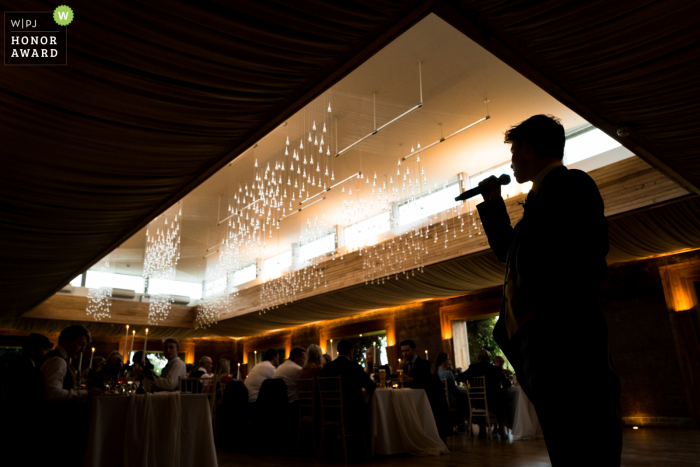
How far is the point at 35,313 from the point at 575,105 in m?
14.6

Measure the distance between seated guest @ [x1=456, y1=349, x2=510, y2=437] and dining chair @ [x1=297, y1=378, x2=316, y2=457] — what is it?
110 inches

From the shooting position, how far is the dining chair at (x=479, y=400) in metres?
6.91

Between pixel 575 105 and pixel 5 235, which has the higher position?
pixel 575 105

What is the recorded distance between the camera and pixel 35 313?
13352 mm

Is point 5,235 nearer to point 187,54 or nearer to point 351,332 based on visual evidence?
point 187,54

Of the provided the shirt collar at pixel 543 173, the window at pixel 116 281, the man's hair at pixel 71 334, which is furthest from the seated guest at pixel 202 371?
the window at pixel 116 281

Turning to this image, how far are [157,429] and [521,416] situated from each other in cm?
506

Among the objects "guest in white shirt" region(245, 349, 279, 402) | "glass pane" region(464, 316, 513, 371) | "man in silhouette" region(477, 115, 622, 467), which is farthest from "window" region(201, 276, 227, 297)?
"man in silhouette" region(477, 115, 622, 467)

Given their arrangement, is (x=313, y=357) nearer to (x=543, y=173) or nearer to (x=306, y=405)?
(x=306, y=405)

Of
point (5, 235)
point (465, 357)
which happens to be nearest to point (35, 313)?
point (5, 235)

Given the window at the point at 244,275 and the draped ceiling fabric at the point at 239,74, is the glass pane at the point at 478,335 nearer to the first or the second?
the window at the point at 244,275

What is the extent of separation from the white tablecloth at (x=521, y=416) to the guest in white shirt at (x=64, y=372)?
17.8 ft

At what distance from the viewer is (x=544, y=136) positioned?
4.58ft

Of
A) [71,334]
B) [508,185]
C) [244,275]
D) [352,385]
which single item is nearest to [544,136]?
[71,334]
